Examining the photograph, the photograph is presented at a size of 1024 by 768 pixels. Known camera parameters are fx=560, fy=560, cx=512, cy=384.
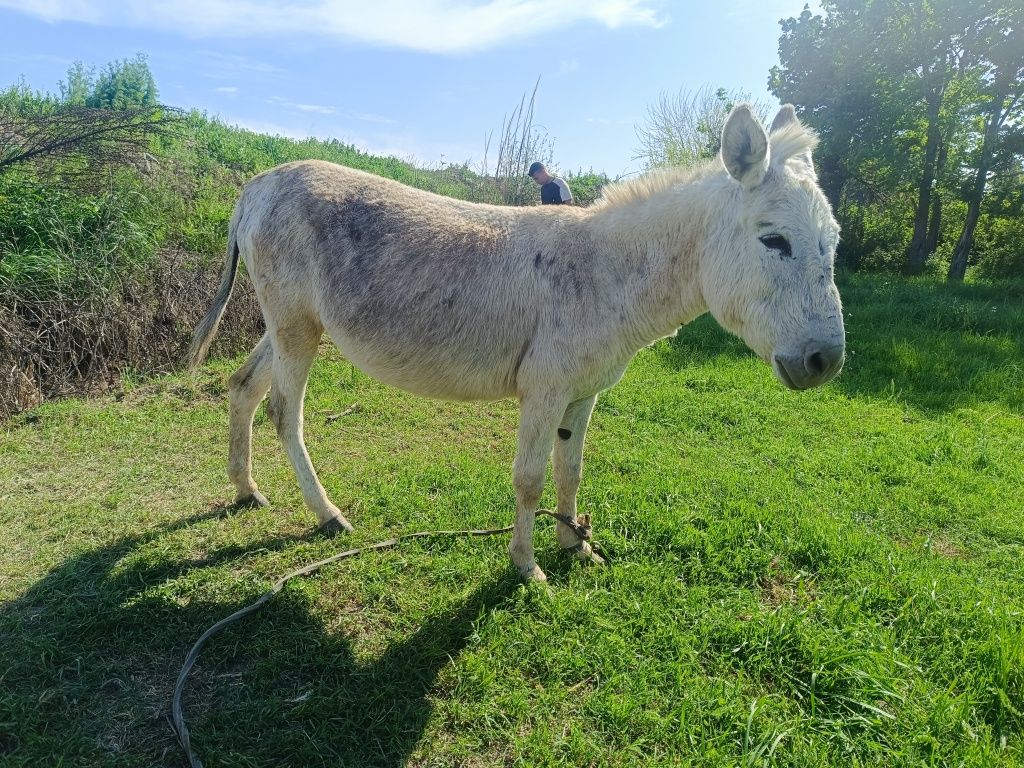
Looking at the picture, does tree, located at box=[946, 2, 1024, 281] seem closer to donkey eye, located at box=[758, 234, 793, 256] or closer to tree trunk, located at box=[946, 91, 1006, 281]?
tree trunk, located at box=[946, 91, 1006, 281]

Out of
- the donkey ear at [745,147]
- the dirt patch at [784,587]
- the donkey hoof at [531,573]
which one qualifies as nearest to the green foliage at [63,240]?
the donkey hoof at [531,573]

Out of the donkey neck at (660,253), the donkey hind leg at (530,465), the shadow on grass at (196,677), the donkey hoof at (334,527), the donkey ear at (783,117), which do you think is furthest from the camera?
the donkey hoof at (334,527)

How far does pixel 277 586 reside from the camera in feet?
10.9

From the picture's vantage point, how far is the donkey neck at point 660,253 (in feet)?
9.91

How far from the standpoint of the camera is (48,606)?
3154mm

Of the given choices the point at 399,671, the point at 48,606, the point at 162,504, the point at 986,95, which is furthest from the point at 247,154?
the point at 986,95

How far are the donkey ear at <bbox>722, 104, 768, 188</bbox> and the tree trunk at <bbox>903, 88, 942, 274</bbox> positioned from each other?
21.8 metres

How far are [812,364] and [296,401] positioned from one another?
10.5 feet

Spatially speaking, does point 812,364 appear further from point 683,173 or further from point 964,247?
point 964,247

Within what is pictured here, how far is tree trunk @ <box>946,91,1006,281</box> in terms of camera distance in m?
18.7

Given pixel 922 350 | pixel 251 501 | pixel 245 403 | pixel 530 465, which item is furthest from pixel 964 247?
pixel 251 501

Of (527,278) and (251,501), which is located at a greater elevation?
(527,278)

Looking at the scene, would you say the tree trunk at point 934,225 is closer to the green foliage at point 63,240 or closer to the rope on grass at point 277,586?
the rope on grass at point 277,586

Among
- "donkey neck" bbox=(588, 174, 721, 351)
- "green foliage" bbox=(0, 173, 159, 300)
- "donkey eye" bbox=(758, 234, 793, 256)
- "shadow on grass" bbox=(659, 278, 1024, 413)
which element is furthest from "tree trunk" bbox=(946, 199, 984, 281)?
"green foliage" bbox=(0, 173, 159, 300)
